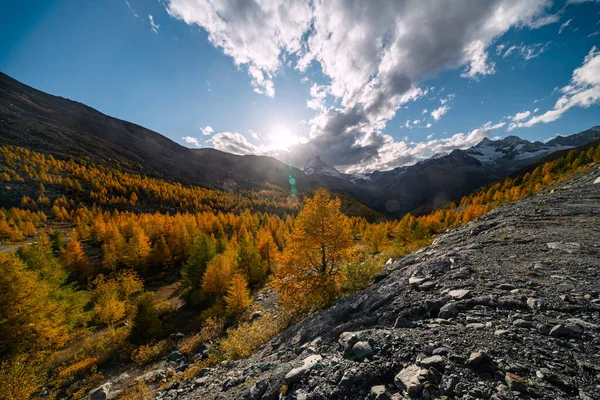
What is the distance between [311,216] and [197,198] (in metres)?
156

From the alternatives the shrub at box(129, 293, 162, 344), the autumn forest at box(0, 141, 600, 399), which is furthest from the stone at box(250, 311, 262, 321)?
the shrub at box(129, 293, 162, 344)

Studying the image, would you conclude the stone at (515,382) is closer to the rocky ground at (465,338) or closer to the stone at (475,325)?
the rocky ground at (465,338)

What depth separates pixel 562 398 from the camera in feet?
12.7

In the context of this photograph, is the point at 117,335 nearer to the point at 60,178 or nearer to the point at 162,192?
the point at 162,192

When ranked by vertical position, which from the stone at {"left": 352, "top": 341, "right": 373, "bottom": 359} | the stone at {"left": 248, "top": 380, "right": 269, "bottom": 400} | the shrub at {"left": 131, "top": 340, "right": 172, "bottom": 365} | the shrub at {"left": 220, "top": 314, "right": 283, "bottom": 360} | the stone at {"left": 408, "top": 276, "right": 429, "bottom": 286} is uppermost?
the stone at {"left": 408, "top": 276, "right": 429, "bottom": 286}

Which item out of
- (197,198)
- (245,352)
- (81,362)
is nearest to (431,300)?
(245,352)

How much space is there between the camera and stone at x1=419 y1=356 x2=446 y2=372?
512 cm

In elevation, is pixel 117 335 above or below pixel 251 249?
below

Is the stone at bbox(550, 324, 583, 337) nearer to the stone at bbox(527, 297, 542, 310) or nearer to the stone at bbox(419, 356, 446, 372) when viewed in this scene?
the stone at bbox(527, 297, 542, 310)

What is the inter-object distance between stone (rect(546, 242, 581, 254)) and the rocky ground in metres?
0.04

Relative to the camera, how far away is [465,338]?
593cm

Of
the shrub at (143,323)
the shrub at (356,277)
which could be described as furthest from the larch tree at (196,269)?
the shrub at (356,277)

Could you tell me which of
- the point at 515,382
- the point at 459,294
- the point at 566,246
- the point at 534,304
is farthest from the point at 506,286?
the point at 566,246

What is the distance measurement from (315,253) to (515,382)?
13.1 meters
